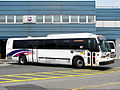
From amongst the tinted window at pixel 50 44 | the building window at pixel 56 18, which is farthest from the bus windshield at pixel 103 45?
the building window at pixel 56 18

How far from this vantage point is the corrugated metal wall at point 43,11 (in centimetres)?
3650

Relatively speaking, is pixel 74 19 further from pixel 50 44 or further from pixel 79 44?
pixel 79 44

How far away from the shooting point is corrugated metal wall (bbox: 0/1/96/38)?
120 feet

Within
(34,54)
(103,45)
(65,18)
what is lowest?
(34,54)

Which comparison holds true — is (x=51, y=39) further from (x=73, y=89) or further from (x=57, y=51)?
(x=73, y=89)

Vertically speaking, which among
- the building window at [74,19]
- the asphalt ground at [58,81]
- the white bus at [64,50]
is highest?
the building window at [74,19]

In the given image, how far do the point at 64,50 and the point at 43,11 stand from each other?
1964 centimetres

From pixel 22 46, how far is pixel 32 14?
15946 mm

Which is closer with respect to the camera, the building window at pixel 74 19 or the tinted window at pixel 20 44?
the tinted window at pixel 20 44

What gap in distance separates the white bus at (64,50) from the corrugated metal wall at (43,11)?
45.8ft

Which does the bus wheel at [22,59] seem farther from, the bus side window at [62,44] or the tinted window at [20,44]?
the bus side window at [62,44]

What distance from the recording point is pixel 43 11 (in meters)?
36.8

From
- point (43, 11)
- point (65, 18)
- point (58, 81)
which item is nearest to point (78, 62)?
point (58, 81)

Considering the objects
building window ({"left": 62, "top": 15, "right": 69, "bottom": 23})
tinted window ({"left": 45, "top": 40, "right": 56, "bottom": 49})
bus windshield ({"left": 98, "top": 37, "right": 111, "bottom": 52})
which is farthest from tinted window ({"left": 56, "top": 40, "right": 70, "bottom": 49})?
building window ({"left": 62, "top": 15, "right": 69, "bottom": 23})
